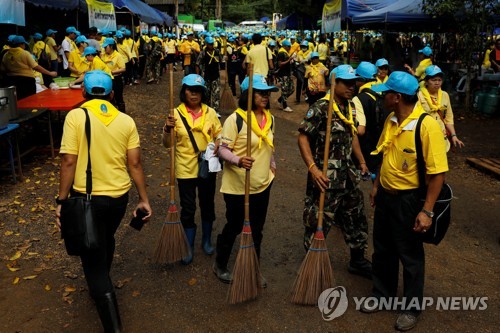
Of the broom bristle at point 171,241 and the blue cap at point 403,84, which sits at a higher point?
the blue cap at point 403,84

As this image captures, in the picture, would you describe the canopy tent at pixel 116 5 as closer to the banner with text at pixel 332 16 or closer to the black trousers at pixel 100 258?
the banner with text at pixel 332 16

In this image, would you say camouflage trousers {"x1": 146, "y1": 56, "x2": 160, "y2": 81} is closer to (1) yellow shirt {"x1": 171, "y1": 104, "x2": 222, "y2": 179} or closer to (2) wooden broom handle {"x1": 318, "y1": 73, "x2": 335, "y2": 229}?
(1) yellow shirt {"x1": 171, "y1": 104, "x2": 222, "y2": 179}

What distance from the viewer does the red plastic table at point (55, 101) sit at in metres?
7.51

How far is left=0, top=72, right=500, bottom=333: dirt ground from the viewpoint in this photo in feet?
12.0

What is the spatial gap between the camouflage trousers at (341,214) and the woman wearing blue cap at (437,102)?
213 centimetres

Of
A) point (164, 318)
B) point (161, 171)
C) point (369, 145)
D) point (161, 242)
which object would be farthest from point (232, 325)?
point (161, 171)

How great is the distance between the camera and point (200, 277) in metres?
4.37

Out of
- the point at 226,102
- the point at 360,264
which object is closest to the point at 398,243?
the point at 360,264

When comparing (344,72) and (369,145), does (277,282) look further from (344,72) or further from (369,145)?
(369,145)

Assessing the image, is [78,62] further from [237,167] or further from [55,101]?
[237,167]

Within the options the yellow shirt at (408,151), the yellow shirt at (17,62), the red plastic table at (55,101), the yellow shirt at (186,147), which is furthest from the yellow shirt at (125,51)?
the yellow shirt at (408,151)

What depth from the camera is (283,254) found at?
4895 millimetres

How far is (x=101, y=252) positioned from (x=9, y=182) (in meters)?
4.46

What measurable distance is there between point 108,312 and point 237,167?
147 cm
